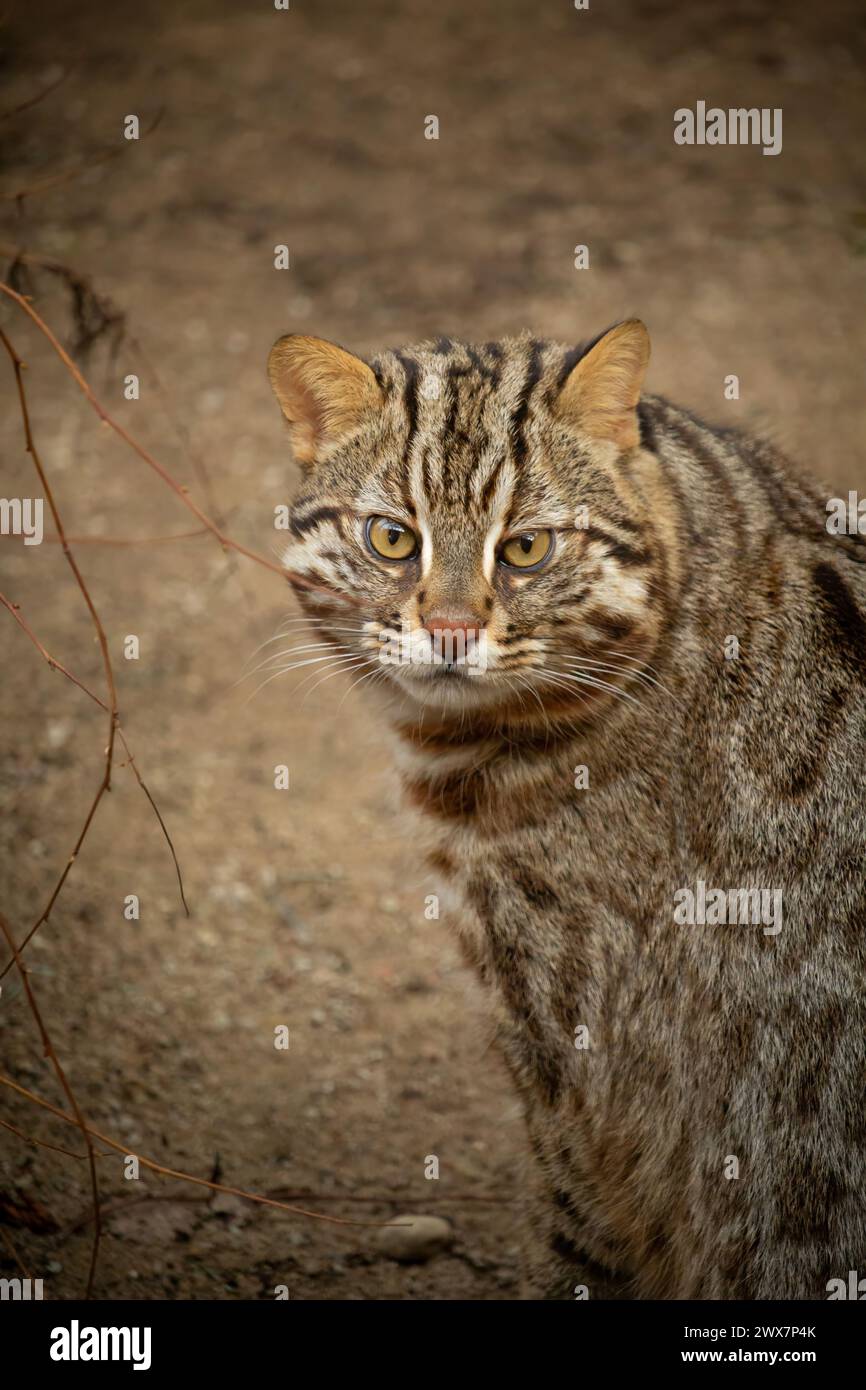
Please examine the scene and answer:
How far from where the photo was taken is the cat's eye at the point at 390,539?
4.12 m

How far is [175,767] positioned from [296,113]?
6.65 metres

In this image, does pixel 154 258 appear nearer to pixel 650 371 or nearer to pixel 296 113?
pixel 296 113

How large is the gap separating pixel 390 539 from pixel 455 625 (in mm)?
476

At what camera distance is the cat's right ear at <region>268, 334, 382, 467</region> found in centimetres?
428

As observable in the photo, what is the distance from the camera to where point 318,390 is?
439 centimetres

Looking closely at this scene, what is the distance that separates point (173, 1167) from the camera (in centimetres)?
527
